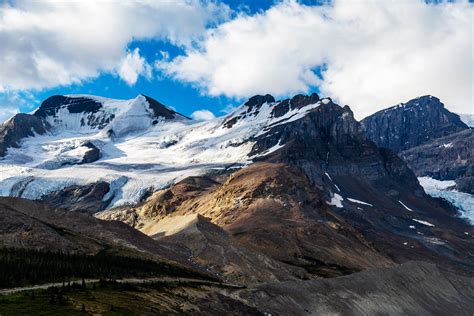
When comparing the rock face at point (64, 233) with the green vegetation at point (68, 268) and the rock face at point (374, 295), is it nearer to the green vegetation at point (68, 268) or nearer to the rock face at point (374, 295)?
the green vegetation at point (68, 268)

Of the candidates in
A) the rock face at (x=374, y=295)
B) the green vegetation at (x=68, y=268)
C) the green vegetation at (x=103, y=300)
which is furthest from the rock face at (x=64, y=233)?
the rock face at (x=374, y=295)

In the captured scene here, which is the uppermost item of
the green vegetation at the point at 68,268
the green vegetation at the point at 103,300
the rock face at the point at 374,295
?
the green vegetation at the point at 68,268

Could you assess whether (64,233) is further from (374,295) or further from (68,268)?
(374,295)

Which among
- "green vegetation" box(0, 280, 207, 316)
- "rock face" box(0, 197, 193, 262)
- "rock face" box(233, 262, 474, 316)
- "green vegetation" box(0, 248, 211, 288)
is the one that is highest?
"rock face" box(0, 197, 193, 262)

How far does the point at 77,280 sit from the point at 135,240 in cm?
6175

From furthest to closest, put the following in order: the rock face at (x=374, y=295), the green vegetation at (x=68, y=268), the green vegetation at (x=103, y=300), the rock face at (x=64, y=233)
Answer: the rock face at (x=64, y=233) → the rock face at (x=374, y=295) → the green vegetation at (x=68, y=268) → the green vegetation at (x=103, y=300)

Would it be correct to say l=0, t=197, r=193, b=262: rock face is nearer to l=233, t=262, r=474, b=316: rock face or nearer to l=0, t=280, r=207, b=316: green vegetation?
l=0, t=280, r=207, b=316: green vegetation

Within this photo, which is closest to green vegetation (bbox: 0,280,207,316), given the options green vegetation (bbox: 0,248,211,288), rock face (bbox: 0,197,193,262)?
green vegetation (bbox: 0,248,211,288)

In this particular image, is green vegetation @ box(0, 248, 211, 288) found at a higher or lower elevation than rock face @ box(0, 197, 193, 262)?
lower

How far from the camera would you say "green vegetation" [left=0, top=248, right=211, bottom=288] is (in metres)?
67.8

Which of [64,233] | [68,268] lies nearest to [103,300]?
[68,268]

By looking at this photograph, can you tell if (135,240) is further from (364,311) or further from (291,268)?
(364,311)

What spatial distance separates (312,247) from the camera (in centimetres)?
18125

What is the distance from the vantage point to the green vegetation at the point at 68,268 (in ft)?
222
